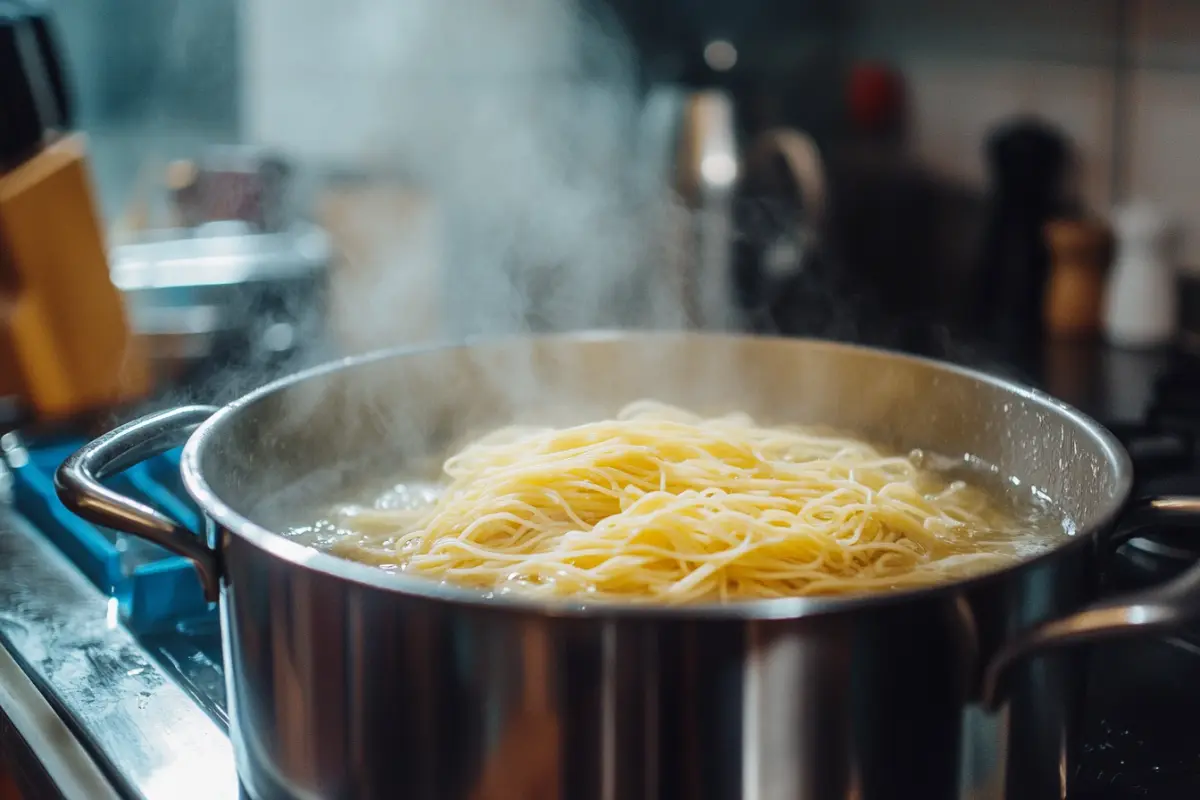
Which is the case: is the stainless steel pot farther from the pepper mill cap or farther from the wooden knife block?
the pepper mill cap

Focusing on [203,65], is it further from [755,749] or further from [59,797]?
[755,749]

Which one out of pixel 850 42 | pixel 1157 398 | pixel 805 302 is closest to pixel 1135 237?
pixel 1157 398

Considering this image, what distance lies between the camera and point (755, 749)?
1.94 ft

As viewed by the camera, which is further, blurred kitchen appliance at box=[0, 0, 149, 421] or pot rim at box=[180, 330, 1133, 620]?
blurred kitchen appliance at box=[0, 0, 149, 421]

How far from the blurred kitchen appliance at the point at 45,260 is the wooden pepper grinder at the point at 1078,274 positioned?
138 centimetres

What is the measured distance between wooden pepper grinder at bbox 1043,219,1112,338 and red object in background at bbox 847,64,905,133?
578 millimetres

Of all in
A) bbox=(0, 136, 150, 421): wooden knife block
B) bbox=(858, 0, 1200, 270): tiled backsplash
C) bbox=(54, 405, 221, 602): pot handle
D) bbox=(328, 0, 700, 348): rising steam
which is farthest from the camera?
bbox=(328, 0, 700, 348): rising steam

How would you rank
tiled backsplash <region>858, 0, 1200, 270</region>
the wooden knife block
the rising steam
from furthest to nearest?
the rising steam
tiled backsplash <region>858, 0, 1200, 270</region>
the wooden knife block

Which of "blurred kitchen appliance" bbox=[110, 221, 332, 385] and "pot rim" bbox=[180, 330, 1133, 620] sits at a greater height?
"pot rim" bbox=[180, 330, 1133, 620]

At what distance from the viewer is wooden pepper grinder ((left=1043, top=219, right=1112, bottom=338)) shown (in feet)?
6.19

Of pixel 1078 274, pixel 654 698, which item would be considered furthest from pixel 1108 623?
pixel 1078 274

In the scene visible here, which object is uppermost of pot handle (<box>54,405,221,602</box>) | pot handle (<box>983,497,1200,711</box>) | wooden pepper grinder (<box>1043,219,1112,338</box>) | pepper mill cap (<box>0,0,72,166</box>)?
pepper mill cap (<box>0,0,72,166</box>)

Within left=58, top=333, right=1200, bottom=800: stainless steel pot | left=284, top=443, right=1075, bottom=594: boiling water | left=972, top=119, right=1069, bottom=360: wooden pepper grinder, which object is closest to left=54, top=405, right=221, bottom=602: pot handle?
left=58, top=333, right=1200, bottom=800: stainless steel pot

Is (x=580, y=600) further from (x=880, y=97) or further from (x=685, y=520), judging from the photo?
(x=880, y=97)
